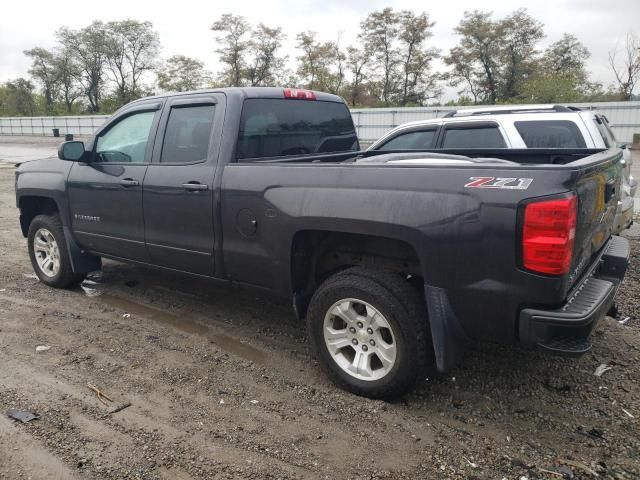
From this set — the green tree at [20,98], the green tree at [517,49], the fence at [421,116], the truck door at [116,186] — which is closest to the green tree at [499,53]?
the green tree at [517,49]

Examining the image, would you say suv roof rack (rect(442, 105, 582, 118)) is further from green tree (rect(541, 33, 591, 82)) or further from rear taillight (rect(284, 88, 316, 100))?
green tree (rect(541, 33, 591, 82))

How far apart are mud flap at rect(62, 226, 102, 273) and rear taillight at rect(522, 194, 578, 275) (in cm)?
442

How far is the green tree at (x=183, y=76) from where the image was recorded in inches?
2281

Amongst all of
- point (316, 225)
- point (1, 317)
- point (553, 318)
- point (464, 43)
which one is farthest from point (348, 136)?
point (464, 43)

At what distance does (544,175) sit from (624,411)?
1.62m

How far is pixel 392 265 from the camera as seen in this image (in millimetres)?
3365

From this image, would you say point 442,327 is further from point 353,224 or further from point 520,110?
point 520,110

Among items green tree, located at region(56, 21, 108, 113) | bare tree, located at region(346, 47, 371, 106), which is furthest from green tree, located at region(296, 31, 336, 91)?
green tree, located at region(56, 21, 108, 113)

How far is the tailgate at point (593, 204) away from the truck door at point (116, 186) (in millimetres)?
3335

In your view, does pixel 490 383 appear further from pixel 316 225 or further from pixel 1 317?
pixel 1 317

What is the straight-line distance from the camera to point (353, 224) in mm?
3193

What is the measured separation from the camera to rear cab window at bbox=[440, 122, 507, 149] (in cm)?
588

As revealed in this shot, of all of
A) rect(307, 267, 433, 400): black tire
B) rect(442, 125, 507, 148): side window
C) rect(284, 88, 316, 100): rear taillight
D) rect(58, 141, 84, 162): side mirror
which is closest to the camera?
rect(307, 267, 433, 400): black tire

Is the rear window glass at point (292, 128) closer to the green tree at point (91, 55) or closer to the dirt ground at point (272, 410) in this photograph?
the dirt ground at point (272, 410)
